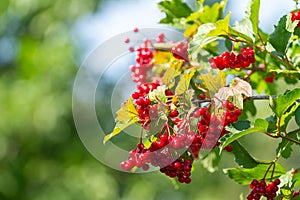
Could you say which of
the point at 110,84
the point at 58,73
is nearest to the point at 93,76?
the point at 58,73

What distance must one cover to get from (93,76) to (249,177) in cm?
527

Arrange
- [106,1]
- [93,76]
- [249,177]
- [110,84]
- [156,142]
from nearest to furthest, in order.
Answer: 1. [156,142]
2. [249,177]
3. [93,76]
4. [110,84]
5. [106,1]

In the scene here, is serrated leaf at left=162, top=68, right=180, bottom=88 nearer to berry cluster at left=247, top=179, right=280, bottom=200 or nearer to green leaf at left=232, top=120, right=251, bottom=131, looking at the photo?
green leaf at left=232, top=120, right=251, bottom=131

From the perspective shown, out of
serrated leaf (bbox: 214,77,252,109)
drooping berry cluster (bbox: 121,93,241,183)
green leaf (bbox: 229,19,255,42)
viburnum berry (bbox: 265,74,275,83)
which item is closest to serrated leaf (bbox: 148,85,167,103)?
drooping berry cluster (bbox: 121,93,241,183)

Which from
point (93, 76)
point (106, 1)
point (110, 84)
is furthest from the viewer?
point (106, 1)

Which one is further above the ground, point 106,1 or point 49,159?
point 106,1

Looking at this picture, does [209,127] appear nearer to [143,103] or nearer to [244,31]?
[143,103]

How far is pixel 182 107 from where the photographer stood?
→ 1272 millimetres

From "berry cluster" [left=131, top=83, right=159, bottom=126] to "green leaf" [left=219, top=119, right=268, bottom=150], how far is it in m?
0.18

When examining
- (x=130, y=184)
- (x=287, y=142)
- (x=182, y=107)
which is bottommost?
(x=130, y=184)

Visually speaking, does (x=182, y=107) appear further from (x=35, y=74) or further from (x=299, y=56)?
(x=35, y=74)

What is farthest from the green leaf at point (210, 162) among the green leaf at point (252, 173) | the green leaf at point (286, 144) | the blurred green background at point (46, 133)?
the blurred green background at point (46, 133)

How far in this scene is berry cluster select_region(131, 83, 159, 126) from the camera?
124cm

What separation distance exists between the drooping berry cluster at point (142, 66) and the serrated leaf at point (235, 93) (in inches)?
13.0
